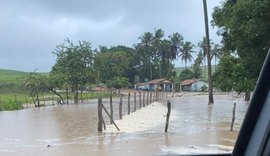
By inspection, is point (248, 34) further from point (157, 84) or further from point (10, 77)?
point (10, 77)

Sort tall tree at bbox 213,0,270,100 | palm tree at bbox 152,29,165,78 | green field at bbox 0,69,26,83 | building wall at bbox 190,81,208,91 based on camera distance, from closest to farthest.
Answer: tall tree at bbox 213,0,270,100, green field at bbox 0,69,26,83, palm tree at bbox 152,29,165,78, building wall at bbox 190,81,208,91

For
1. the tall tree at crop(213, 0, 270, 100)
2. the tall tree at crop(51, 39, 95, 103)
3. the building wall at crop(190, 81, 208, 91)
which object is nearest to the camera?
the tall tree at crop(213, 0, 270, 100)

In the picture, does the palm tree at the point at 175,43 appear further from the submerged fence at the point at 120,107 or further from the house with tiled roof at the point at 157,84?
the submerged fence at the point at 120,107

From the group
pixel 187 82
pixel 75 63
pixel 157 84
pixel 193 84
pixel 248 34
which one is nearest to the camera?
pixel 248 34

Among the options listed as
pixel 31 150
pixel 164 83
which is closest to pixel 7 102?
pixel 31 150

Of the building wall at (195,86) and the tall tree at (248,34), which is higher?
the tall tree at (248,34)

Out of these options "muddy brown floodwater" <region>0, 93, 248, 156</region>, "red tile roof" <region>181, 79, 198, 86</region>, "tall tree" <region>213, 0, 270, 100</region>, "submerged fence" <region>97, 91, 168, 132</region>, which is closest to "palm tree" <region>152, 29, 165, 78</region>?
"red tile roof" <region>181, 79, 198, 86</region>

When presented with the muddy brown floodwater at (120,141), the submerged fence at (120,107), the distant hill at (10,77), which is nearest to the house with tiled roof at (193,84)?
the submerged fence at (120,107)

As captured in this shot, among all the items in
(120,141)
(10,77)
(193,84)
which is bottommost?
(120,141)

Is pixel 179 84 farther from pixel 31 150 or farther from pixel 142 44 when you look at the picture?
pixel 31 150

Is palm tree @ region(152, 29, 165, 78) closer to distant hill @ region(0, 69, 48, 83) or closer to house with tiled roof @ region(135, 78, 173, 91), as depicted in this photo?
house with tiled roof @ region(135, 78, 173, 91)

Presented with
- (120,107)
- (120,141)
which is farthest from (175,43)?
(120,141)

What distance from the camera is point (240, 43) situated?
59.7 feet

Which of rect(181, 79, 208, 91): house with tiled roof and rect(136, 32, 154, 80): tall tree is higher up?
rect(136, 32, 154, 80): tall tree
